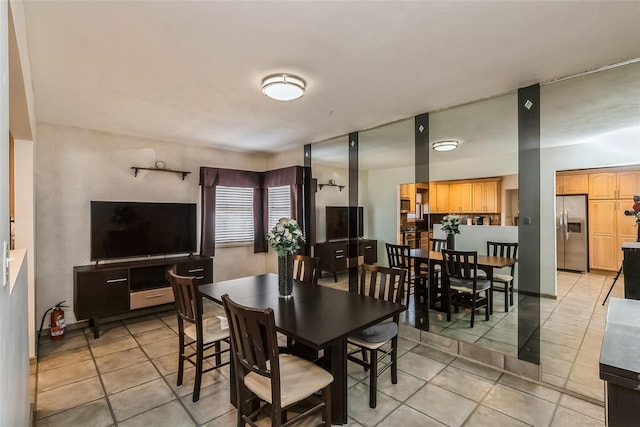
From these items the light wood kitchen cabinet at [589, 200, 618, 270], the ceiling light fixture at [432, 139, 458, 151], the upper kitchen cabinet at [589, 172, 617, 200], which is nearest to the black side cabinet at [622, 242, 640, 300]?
the ceiling light fixture at [432, 139, 458, 151]

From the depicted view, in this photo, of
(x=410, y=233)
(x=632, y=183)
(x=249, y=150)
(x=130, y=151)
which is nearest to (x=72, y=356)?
(x=130, y=151)

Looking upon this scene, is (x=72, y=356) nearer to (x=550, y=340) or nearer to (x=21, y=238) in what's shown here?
(x=21, y=238)

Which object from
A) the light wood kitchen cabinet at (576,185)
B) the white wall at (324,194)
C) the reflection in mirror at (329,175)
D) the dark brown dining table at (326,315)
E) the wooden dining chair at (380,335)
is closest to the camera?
the dark brown dining table at (326,315)

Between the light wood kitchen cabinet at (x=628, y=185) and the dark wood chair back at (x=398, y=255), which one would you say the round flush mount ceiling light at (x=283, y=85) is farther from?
the light wood kitchen cabinet at (x=628, y=185)

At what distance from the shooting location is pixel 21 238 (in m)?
2.90

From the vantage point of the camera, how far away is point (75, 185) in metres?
3.77

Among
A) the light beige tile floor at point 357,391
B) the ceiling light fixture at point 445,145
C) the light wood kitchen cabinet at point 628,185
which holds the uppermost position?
the ceiling light fixture at point 445,145

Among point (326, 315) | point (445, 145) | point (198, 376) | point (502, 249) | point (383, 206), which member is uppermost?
point (445, 145)

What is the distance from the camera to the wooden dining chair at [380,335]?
7.39 feet

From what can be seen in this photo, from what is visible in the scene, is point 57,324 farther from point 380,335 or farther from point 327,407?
point 380,335

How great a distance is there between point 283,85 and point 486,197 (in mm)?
2730

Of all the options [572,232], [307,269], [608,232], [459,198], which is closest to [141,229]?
[307,269]

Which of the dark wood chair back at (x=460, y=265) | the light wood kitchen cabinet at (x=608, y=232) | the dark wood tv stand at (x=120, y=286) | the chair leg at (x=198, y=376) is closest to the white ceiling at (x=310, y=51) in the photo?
the dark wood chair back at (x=460, y=265)

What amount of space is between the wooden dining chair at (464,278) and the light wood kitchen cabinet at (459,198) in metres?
0.54
